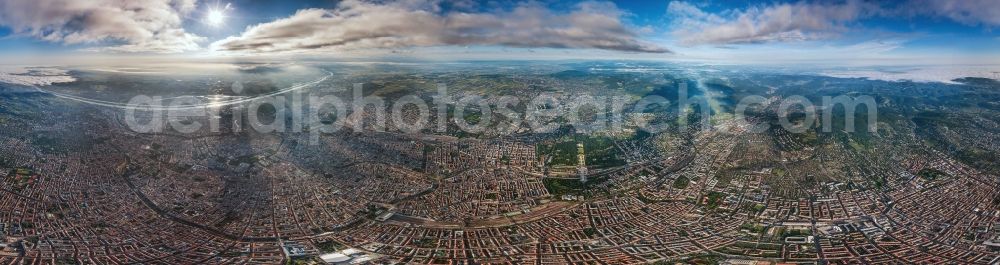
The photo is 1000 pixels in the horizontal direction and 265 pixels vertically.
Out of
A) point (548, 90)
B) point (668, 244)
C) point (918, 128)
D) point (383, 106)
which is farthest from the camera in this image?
point (548, 90)

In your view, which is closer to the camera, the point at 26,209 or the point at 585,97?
the point at 26,209

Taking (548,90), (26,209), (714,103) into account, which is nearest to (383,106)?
(548,90)

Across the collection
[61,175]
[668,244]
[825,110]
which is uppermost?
[825,110]

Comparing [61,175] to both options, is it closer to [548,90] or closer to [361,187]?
[361,187]

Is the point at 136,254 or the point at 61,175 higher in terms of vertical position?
the point at 61,175

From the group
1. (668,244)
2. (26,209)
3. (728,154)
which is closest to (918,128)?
(728,154)

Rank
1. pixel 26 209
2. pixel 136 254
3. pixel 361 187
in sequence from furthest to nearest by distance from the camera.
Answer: pixel 361 187 < pixel 26 209 < pixel 136 254

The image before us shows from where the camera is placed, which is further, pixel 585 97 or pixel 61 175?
pixel 585 97

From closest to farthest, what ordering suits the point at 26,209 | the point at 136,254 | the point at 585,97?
the point at 136,254, the point at 26,209, the point at 585,97

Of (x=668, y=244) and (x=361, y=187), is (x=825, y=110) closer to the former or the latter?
(x=668, y=244)
